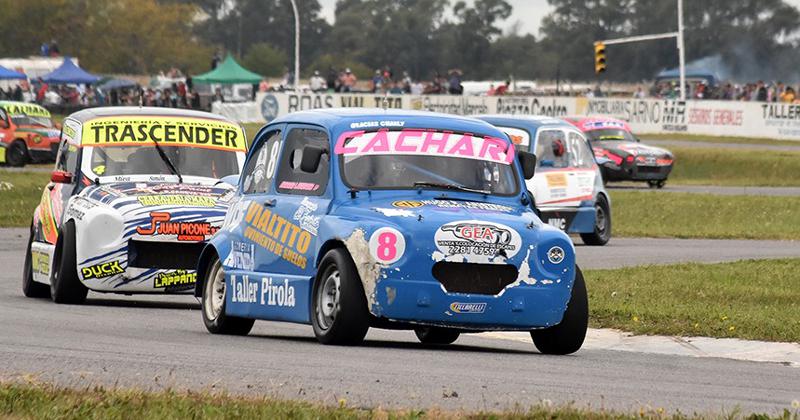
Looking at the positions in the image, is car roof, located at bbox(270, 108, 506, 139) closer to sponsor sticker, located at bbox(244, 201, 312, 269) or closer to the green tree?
sponsor sticker, located at bbox(244, 201, 312, 269)

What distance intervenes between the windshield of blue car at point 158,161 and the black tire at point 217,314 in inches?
124

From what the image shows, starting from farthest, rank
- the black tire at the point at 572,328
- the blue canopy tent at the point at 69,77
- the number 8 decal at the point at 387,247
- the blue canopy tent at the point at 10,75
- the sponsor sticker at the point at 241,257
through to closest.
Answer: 1. the blue canopy tent at the point at 69,77
2. the blue canopy tent at the point at 10,75
3. the sponsor sticker at the point at 241,257
4. the black tire at the point at 572,328
5. the number 8 decal at the point at 387,247

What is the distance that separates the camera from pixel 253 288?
1182cm

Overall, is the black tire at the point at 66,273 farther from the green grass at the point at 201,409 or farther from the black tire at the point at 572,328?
the green grass at the point at 201,409

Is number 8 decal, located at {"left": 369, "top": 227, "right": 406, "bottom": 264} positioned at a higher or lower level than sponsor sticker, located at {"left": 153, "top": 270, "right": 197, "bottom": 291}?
higher

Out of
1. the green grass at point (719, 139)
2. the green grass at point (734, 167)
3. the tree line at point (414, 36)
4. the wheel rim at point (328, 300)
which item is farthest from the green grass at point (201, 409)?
the tree line at point (414, 36)

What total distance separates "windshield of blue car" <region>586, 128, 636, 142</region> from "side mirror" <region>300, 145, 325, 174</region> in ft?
94.6

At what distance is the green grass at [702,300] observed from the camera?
13052mm

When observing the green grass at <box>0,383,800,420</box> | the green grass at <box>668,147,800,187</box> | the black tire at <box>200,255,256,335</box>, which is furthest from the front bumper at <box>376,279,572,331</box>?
the green grass at <box>668,147,800,187</box>

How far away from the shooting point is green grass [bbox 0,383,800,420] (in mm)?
7348

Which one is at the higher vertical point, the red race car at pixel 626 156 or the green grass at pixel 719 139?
the red race car at pixel 626 156

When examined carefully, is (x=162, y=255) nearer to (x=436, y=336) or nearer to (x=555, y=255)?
(x=436, y=336)

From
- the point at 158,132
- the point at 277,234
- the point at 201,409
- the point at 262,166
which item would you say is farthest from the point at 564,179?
the point at 201,409

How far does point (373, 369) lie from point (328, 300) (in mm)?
1508
